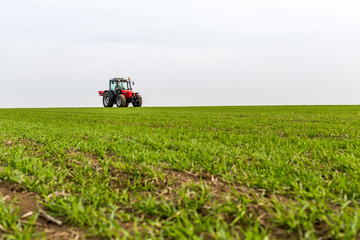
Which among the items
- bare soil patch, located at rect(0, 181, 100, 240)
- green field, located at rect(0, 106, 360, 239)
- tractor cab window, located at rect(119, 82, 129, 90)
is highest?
tractor cab window, located at rect(119, 82, 129, 90)

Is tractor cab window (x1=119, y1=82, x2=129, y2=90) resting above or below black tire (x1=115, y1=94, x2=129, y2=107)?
above

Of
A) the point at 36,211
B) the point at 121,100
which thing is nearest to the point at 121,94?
Answer: the point at 121,100

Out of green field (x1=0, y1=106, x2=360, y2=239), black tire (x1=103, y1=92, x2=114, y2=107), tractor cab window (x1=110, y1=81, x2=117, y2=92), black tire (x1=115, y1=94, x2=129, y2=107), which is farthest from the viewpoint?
black tire (x1=103, y1=92, x2=114, y2=107)

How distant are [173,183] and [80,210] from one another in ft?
3.37

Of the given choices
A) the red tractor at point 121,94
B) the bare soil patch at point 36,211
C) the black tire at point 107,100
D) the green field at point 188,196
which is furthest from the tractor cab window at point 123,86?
the bare soil patch at point 36,211

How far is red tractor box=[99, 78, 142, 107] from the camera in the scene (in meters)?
28.0

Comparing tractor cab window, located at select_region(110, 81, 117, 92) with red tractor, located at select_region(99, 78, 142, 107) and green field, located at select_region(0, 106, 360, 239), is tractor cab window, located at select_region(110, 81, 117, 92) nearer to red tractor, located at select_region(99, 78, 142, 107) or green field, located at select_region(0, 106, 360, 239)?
red tractor, located at select_region(99, 78, 142, 107)

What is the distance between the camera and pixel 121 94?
28188 mm

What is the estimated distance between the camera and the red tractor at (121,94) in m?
28.0

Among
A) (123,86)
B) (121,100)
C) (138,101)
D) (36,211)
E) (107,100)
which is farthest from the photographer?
(107,100)

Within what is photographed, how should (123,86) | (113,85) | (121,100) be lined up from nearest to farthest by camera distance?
(121,100), (113,85), (123,86)

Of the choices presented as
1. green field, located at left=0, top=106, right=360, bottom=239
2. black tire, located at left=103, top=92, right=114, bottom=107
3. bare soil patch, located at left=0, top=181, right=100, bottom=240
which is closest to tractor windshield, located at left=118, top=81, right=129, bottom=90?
black tire, located at left=103, top=92, right=114, bottom=107

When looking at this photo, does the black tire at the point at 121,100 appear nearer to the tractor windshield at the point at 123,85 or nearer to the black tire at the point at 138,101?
the tractor windshield at the point at 123,85

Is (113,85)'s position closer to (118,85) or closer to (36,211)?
(118,85)
